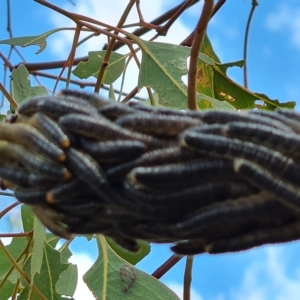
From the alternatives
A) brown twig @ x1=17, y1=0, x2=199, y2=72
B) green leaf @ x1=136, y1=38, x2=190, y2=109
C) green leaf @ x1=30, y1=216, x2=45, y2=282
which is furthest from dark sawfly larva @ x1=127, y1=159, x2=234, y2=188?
brown twig @ x1=17, y1=0, x2=199, y2=72

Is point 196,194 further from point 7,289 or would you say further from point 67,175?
point 7,289

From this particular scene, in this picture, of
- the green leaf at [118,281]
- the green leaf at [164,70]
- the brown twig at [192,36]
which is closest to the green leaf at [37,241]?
the green leaf at [118,281]

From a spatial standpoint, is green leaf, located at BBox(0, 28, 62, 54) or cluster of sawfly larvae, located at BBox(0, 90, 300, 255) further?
green leaf, located at BBox(0, 28, 62, 54)

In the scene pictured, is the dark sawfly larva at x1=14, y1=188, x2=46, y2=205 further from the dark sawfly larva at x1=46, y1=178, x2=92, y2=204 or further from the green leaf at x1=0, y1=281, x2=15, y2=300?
the green leaf at x1=0, y1=281, x2=15, y2=300

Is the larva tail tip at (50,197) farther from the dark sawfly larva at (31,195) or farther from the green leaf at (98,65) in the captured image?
the green leaf at (98,65)

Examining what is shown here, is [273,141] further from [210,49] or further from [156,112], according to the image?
[210,49]

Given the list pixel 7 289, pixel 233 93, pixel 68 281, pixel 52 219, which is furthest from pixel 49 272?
pixel 52 219
